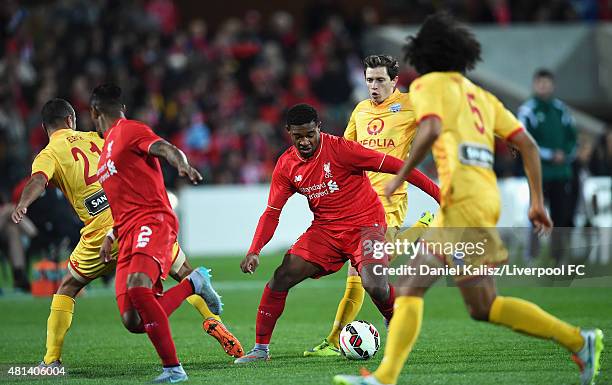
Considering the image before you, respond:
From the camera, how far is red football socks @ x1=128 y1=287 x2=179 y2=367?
7.29 metres

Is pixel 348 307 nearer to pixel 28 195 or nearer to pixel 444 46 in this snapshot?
pixel 28 195

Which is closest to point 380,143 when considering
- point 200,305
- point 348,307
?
point 348,307

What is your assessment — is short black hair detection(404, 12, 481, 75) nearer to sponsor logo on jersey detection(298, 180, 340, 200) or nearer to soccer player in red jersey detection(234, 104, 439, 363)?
soccer player in red jersey detection(234, 104, 439, 363)

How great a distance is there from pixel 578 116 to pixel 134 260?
17214 mm

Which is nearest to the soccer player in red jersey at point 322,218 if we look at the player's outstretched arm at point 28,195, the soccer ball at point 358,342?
the soccer ball at point 358,342

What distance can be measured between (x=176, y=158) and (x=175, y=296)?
1.46 m

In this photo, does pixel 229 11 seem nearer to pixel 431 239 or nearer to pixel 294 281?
pixel 294 281

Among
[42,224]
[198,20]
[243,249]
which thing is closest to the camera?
[42,224]

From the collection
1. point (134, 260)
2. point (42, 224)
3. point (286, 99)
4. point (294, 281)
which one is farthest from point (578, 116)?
point (134, 260)

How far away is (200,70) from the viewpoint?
2292 cm

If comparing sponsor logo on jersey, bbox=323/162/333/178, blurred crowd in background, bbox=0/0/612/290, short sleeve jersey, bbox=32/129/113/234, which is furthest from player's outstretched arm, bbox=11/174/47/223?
blurred crowd in background, bbox=0/0/612/290

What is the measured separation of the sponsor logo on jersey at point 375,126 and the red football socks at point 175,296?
2.37m

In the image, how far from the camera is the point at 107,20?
23141mm

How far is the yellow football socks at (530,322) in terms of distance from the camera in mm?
6539
